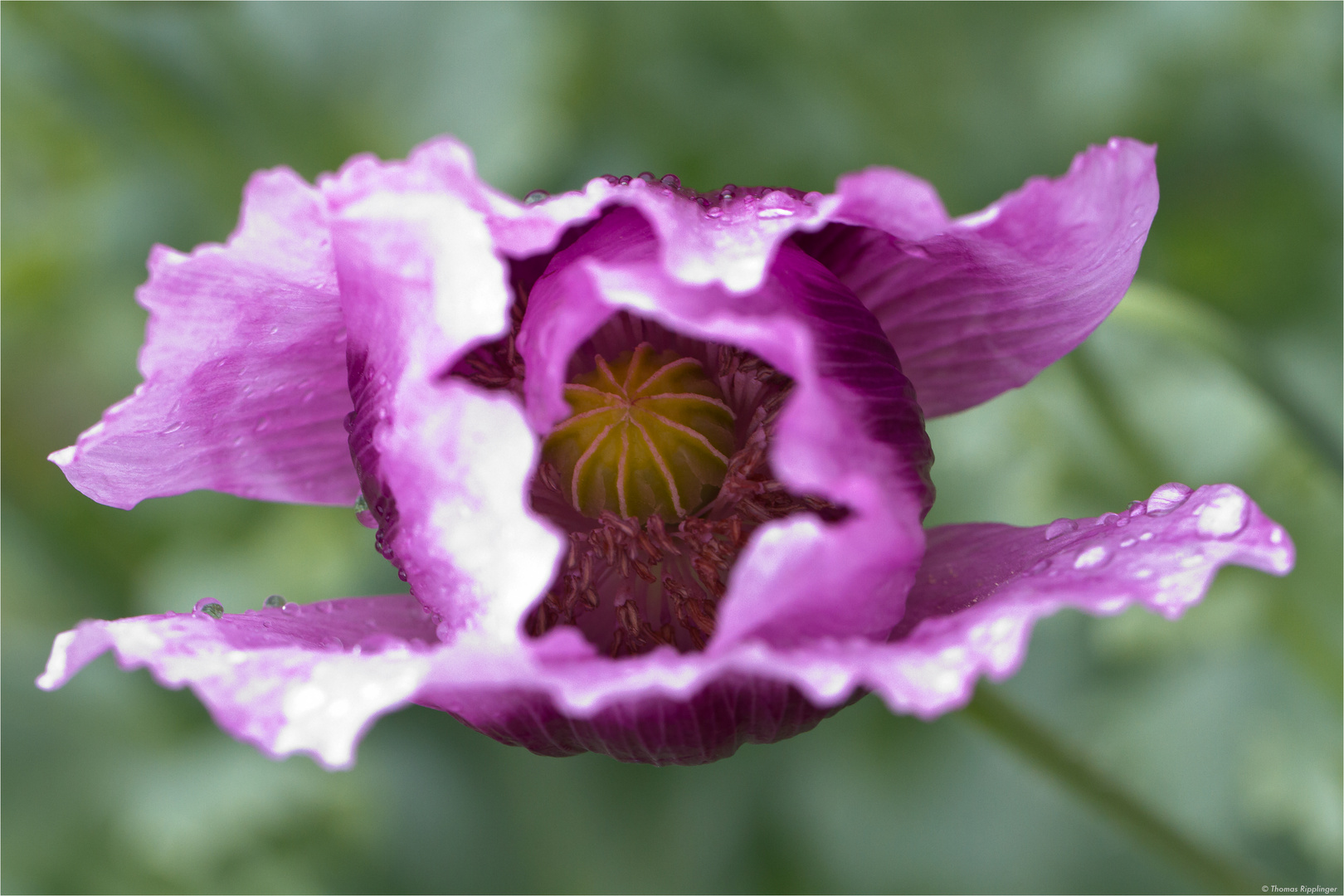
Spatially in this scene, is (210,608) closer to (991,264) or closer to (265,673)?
(265,673)

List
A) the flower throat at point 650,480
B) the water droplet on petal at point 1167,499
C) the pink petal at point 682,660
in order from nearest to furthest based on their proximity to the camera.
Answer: the pink petal at point 682,660 < the water droplet on petal at point 1167,499 < the flower throat at point 650,480

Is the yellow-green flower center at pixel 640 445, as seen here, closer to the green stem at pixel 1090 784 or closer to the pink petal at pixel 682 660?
the pink petal at pixel 682 660

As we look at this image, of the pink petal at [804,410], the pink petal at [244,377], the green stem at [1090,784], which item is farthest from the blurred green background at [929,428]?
the pink petal at [804,410]

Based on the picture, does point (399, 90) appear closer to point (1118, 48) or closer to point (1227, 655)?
point (1118, 48)

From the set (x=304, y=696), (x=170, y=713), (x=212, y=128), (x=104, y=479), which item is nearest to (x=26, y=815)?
(x=170, y=713)

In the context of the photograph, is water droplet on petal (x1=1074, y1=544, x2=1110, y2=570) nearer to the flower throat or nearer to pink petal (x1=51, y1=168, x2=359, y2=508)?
the flower throat

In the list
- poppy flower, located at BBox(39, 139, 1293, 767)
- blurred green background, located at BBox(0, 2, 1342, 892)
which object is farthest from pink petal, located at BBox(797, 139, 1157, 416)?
blurred green background, located at BBox(0, 2, 1342, 892)
